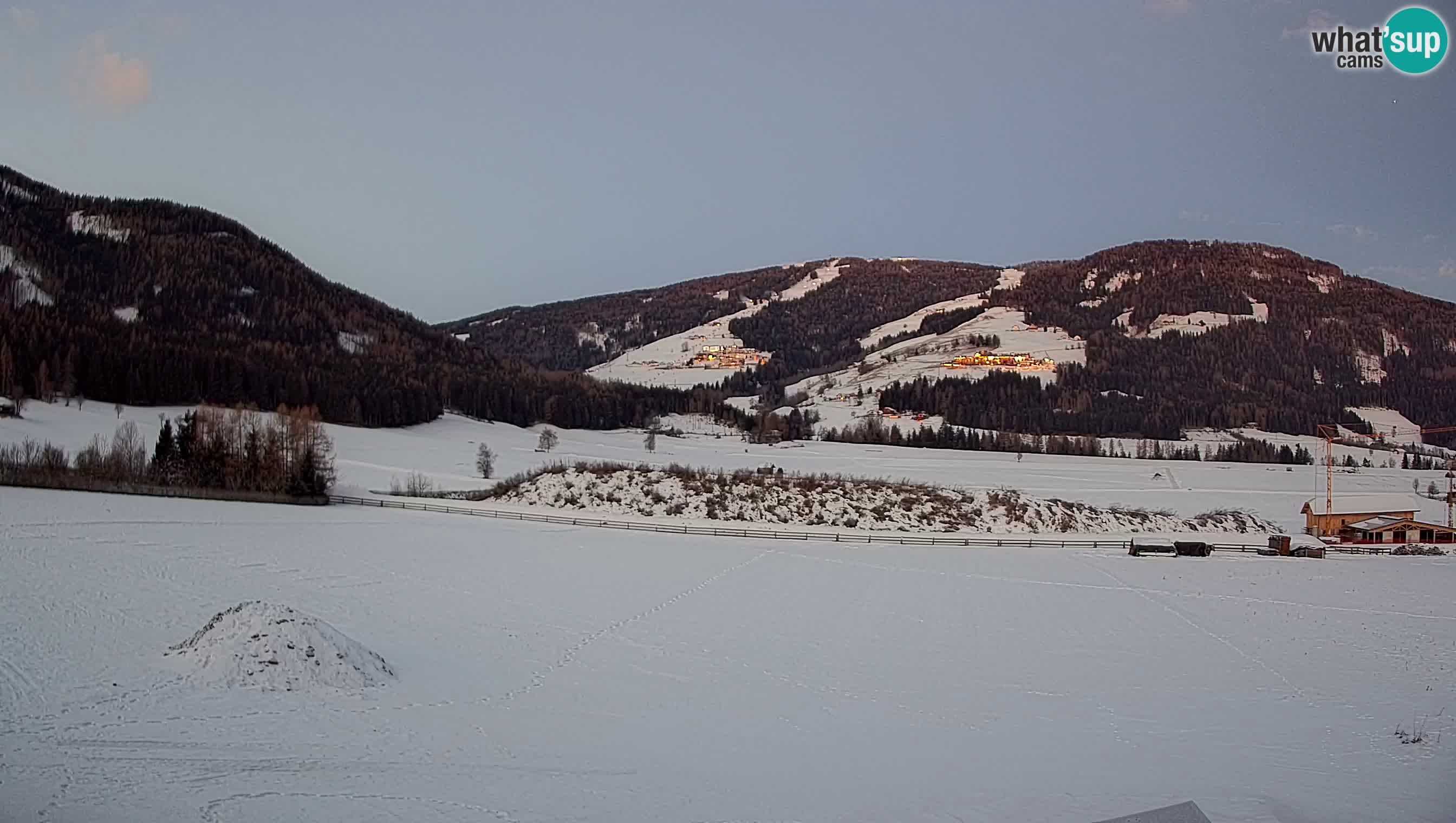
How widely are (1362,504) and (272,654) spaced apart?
56644 millimetres

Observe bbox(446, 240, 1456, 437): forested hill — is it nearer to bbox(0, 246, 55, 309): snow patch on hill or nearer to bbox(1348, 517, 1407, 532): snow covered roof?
bbox(1348, 517, 1407, 532): snow covered roof

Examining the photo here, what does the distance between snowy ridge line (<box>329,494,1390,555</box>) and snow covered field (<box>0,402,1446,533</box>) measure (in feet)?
28.0

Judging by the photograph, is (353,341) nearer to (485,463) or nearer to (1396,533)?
(485,463)

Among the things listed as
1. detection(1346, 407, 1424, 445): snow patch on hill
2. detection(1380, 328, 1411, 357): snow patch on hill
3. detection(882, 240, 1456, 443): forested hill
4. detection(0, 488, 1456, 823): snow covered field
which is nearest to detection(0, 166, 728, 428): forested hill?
detection(882, 240, 1456, 443): forested hill

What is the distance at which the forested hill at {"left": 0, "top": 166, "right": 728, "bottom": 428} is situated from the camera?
7531cm

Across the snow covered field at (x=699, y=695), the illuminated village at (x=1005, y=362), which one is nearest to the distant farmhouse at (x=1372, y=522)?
the snow covered field at (x=699, y=695)

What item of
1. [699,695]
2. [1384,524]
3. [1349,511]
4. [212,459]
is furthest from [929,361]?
[699,695]

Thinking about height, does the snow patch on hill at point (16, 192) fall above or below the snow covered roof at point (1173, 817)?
above

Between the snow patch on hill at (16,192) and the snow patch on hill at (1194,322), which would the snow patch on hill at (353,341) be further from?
the snow patch on hill at (1194,322)

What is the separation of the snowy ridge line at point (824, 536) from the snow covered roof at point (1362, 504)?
7.86 metres

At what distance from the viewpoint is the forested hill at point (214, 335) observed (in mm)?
75312

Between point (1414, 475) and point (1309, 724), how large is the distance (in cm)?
8681

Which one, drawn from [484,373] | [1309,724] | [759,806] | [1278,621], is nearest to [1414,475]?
[1278,621]

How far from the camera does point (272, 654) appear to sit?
13.3 metres
